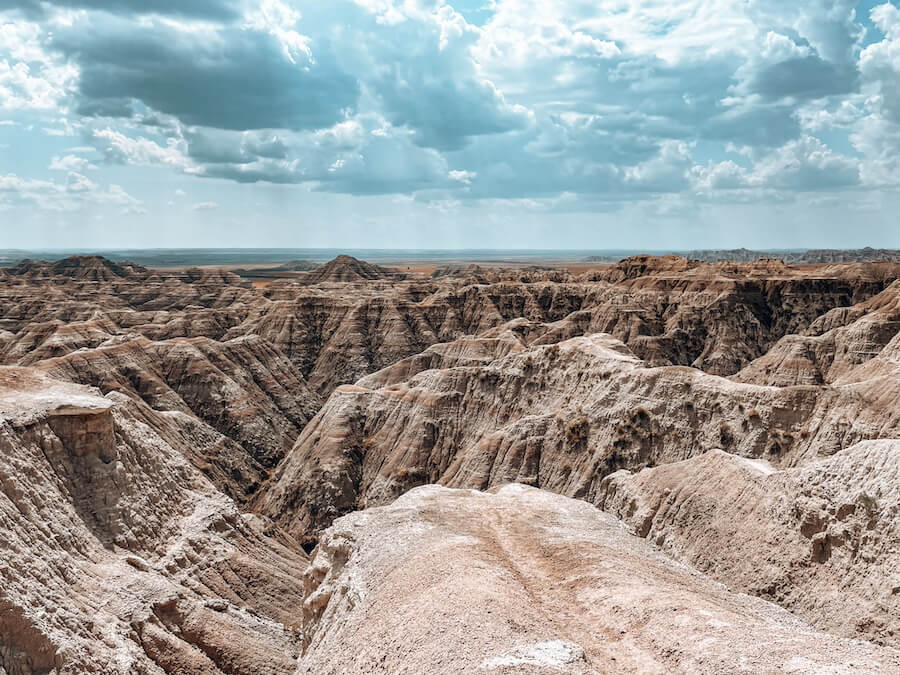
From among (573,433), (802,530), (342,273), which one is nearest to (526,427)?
(573,433)

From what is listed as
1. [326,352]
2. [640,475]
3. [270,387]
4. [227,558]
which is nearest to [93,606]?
[227,558]

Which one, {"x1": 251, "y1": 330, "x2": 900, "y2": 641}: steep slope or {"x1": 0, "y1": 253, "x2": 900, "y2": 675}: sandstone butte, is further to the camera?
{"x1": 251, "y1": 330, "x2": 900, "y2": 641}: steep slope

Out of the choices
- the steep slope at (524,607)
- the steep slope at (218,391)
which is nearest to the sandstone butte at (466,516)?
the steep slope at (524,607)

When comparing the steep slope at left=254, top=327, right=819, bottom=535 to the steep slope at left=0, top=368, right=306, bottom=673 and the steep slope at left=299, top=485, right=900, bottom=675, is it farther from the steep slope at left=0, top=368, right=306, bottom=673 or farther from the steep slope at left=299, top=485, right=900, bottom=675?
the steep slope at left=0, top=368, right=306, bottom=673

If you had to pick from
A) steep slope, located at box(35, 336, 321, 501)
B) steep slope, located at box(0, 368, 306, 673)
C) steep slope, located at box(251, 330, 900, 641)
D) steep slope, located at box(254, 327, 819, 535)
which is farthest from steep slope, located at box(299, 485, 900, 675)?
steep slope, located at box(35, 336, 321, 501)

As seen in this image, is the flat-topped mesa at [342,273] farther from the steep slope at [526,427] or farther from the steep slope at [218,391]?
the steep slope at [526,427]

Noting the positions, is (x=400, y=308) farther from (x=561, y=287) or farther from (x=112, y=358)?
(x=112, y=358)

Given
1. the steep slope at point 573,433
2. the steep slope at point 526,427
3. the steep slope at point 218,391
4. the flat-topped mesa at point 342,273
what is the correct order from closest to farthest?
the steep slope at point 573,433
the steep slope at point 526,427
the steep slope at point 218,391
the flat-topped mesa at point 342,273
